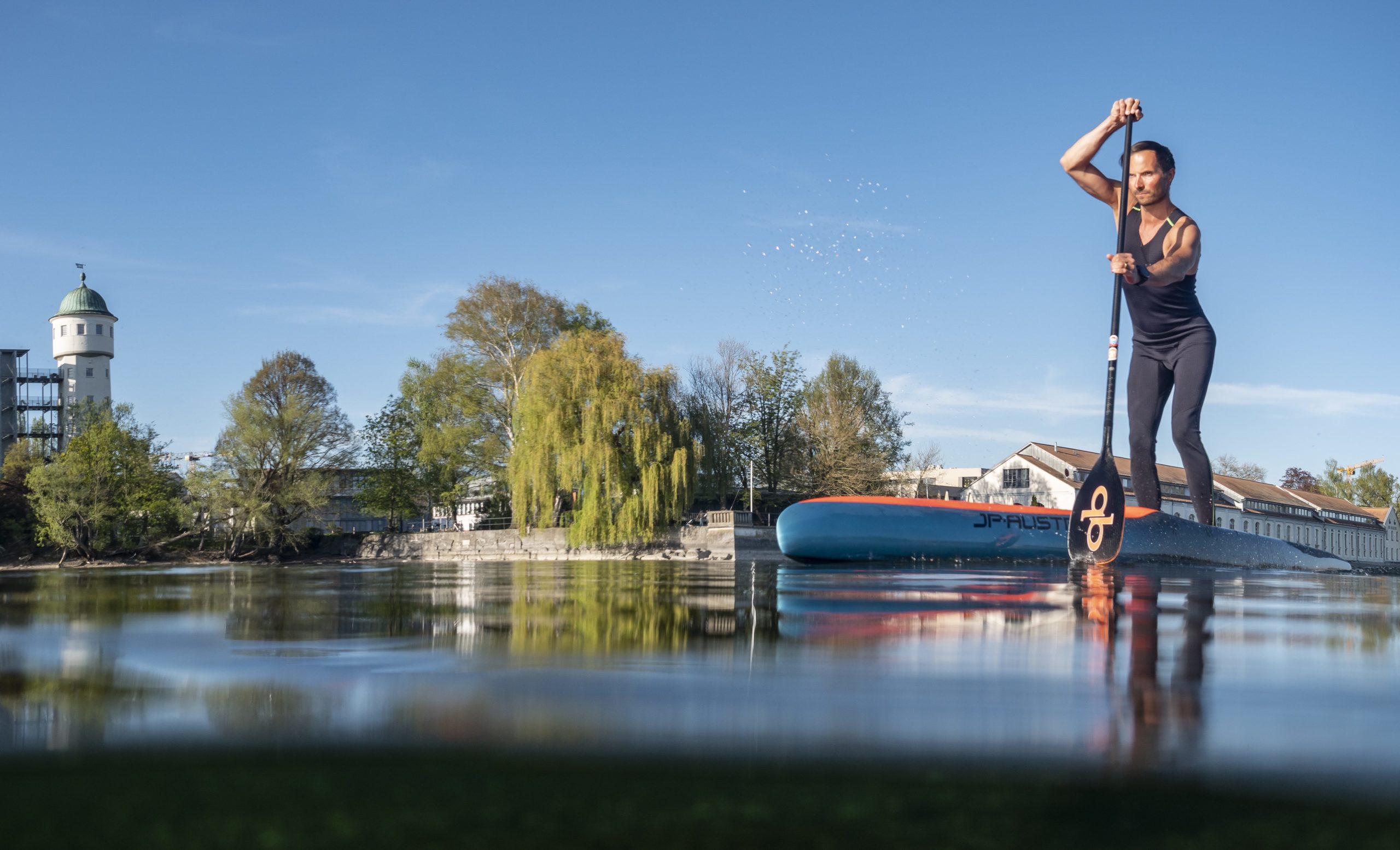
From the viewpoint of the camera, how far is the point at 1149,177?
49.3 ft

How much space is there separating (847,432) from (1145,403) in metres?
34.3

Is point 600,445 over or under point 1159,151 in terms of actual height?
under

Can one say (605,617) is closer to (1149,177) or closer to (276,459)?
(1149,177)

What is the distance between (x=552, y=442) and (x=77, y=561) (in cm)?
2435

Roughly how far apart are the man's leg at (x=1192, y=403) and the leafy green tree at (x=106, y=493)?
44566 millimetres

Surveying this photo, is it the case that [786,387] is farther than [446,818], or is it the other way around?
[786,387]

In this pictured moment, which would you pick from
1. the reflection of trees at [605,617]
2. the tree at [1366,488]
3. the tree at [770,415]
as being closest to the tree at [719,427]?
the tree at [770,415]

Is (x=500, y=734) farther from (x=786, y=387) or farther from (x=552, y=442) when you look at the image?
(x=786, y=387)

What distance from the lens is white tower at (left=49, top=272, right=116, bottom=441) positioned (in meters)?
72.6

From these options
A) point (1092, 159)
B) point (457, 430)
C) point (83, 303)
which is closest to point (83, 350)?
point (83, 303)

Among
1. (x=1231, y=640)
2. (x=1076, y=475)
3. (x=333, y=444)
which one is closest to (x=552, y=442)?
(x=333, y=444)

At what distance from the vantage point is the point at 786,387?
175 ft

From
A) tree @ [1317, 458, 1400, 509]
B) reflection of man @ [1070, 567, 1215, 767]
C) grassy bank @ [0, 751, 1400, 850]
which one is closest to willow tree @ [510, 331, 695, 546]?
reflection of man @ [1070, 567, 1215, 767]

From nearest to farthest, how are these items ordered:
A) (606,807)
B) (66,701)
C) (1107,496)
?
(606,807)
(66,701)
(1107,496)
